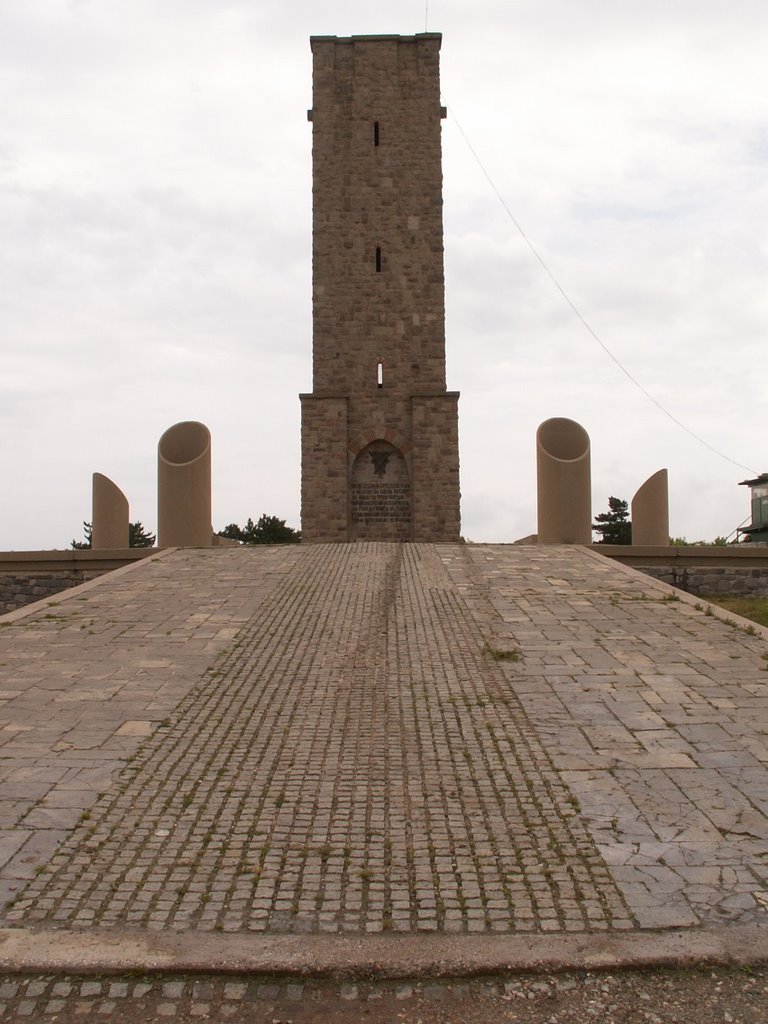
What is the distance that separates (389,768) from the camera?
20.3 feet

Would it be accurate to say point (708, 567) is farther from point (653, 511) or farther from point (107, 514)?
point (107, 514)

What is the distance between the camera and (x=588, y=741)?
6.71m

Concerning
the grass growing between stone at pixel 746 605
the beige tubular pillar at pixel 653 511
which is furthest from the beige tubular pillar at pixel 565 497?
the grass growing between stone at pixel 746 605

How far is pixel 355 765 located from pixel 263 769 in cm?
60

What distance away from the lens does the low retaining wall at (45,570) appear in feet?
55.3

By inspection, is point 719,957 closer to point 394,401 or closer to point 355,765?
point 355,765

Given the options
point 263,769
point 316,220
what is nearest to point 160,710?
point 263,769

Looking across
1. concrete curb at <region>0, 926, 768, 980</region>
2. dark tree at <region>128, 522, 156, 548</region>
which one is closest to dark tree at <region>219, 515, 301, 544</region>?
dark tree at <region>128, 522, 156, 548</region>

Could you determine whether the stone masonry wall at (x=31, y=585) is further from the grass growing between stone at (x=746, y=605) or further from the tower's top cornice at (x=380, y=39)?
the tower's top cornice at (x=380, y=39)

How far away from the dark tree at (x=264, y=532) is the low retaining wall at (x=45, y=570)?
22.8 meters

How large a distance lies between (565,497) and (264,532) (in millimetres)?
23967

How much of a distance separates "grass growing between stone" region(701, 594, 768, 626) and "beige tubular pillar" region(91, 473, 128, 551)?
11.5 m

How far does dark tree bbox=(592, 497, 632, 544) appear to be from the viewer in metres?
43.3

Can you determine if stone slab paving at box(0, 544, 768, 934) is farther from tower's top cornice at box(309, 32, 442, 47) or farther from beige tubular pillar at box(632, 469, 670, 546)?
tower's top cornice at box(309, 32, 442, 47)
